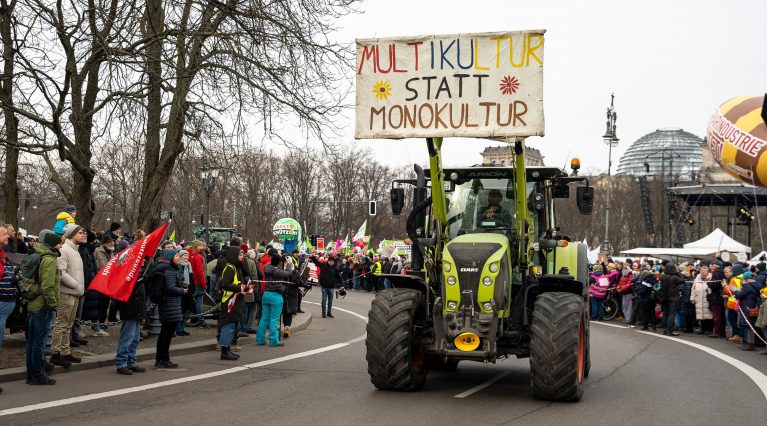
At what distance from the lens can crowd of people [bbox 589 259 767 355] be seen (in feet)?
57.6

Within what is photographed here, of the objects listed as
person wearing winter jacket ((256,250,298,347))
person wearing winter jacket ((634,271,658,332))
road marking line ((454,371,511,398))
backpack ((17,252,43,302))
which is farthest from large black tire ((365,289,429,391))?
person wearing winter jacket ((634,271,658,332))

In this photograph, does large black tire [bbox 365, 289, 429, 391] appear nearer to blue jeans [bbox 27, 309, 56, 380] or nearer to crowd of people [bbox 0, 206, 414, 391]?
crowd of people [bbox 0, 206, 414, 391]

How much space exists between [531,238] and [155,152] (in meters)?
9.23

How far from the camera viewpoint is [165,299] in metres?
11.7

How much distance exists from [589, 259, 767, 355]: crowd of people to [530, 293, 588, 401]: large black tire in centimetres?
872

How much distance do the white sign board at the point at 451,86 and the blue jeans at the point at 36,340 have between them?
14.9 ft

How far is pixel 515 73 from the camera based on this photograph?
9703 millimetres

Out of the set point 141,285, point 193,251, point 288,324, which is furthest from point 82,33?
point 288,324

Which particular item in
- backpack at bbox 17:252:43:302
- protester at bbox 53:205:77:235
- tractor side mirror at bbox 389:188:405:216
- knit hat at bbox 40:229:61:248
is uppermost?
tractor side mirror at bbox 389:188:405:216

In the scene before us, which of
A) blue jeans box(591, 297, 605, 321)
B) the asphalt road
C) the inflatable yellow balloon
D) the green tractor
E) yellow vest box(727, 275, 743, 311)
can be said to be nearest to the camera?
the asphalt road

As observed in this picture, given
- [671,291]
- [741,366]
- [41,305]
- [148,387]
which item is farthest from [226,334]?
[671,291]

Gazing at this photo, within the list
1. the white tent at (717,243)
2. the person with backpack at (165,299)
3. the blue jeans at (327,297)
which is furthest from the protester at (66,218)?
the white tent at (717,243)

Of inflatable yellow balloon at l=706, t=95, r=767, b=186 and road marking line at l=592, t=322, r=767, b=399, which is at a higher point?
inflatable yellow balloon at l=706, t=95, r=767, b=186

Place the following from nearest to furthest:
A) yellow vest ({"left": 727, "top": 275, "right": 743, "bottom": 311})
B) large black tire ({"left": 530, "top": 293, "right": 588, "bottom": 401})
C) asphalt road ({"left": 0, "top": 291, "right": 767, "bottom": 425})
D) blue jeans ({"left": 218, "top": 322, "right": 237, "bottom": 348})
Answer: asphalt road ({"left": 0, "top": 291, "right": 767, "bottom": 425})
large black tire ({"left": 530, "top": 293, "right": 588, "bottom": 401})
blue jeans ({"left": 218, "top": 322, "right": 237, "bottom": 348})
yellow vest ({"left": 727, "top": 275, "right": 743, "bottom": 311})
